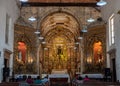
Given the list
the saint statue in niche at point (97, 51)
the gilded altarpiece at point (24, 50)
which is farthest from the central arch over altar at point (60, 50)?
the saint statue in niche at point (97, 51)

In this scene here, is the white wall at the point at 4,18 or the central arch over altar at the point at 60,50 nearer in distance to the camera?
the white wall at the point at 4,18

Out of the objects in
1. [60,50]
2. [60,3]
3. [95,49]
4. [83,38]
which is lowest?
[95,49]

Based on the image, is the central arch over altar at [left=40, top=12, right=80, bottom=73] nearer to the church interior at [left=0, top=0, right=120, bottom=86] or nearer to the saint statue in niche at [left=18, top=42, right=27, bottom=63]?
the church interior at [left=0, top=0, right=120, bottom=86]

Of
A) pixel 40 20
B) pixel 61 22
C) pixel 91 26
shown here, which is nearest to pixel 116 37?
pixel 91 26

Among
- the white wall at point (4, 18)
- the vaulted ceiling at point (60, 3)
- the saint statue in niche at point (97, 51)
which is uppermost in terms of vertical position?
the vaulted ceiling at point (60, 3)

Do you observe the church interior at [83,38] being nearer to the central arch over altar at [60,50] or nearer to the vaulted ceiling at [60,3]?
the vaulted ceiling at [60,3]

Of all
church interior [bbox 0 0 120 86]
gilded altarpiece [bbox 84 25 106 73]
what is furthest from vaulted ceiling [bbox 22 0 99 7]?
gilded altarpiece [bbox 84 25 106 73]

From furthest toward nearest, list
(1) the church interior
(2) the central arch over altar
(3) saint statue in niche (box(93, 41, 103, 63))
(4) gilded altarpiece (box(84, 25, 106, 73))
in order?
1. (2) the central arch over altar
2. (3) saint statue in niche (box(93, 41, 103, 63))
3. (4) gilded altarpiece (box(84, 25, 106, 73))
4. (1) the church interior

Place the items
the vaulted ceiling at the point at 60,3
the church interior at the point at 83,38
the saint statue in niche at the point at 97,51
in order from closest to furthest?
the church interior at the point at 83,38, the saint statue in niche at the point at 97,51, the vaulted ceiling at the point at 60,3

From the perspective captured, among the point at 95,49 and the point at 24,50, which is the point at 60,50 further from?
the point at 95,49

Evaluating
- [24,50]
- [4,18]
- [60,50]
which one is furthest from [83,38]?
[60,50]

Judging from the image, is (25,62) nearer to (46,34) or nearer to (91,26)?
(91,26)

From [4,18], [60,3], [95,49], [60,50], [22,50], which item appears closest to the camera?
[4,18]

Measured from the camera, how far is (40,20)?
1321 inches
